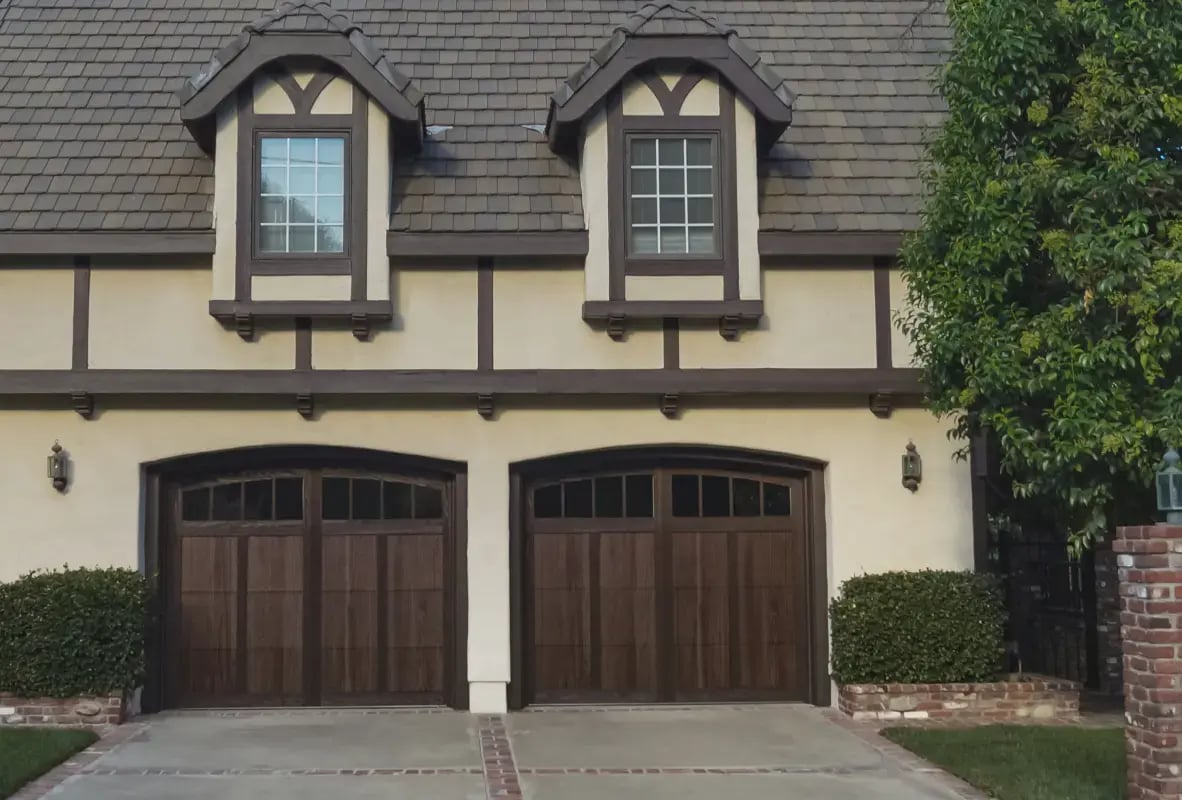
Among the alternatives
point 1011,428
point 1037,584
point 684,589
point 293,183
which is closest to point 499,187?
point 293,183

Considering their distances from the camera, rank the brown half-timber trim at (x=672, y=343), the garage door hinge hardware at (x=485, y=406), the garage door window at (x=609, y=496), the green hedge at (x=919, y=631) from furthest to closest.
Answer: the garage door window at (x=609, y=496) < the brown half-timber trim at (x=672, y=343) < the garage door hinge hardware at (x=485, y=406) < the green hedge at (x=919, y=631)

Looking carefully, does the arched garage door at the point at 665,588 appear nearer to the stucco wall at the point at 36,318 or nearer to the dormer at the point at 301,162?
the dormer at the point at 301,162

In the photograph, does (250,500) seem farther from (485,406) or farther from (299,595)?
(485,406)

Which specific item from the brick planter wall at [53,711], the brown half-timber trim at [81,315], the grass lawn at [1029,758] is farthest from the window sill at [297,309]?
the grass lawn at [1029,758]

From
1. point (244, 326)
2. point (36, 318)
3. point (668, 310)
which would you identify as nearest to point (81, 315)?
point (36, 318)

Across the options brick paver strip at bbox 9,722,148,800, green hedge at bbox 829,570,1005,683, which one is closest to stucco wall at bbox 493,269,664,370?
green hedge at bbox 829,570,1005,683

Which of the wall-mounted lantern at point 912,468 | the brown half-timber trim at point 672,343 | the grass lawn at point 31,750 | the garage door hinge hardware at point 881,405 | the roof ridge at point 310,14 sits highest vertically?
Result: the roof ridge at point 310,14

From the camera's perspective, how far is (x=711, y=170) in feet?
39.2

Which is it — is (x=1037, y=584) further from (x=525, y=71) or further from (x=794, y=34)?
(x=525, y=71)

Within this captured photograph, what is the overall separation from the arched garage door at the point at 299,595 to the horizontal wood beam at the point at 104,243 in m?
2.15

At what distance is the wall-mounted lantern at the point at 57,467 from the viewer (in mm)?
11609

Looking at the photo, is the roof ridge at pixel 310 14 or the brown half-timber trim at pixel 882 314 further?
the brown half-timber trim at pixel 882 314

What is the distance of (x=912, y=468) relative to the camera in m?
12.0

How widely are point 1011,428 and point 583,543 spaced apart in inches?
164
